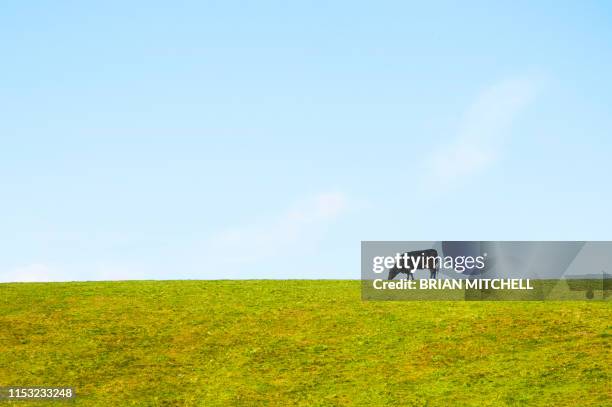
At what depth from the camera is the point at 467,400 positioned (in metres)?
34.5

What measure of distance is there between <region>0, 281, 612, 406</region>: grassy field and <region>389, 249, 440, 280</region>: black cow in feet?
9.40

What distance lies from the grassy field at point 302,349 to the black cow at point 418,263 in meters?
2.86

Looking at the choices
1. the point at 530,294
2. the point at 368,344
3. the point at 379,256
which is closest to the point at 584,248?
the point at 530,294

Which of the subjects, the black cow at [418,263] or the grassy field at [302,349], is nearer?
the grassy field at [302,349]

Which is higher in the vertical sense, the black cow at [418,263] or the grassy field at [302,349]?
the black cow at [418,263]

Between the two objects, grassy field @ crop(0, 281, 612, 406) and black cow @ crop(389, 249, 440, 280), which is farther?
black cow @ crop(389, 249, 440, 280)

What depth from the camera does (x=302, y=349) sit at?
135 feet

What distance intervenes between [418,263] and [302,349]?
12.7 metres

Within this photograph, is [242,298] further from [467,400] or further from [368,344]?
[467,400]

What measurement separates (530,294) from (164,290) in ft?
82.4

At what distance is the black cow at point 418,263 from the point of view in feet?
165

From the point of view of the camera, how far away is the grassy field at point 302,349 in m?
36.0

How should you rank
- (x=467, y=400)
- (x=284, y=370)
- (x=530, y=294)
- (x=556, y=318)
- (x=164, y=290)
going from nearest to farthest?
(x=467, y=400), (x=284, y=370), (x=556, y=318), (x=530, y=294), (x=164, y=290)

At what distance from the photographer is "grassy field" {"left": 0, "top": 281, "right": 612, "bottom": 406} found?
118 ft
